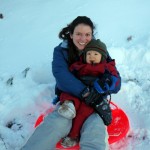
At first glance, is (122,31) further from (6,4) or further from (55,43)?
(6,4)

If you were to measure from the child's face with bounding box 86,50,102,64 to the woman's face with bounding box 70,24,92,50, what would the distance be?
0.50ft

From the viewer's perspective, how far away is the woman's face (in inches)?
121

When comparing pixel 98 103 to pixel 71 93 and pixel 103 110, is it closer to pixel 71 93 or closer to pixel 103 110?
pixel 103 110

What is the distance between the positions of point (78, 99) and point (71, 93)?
110 mm

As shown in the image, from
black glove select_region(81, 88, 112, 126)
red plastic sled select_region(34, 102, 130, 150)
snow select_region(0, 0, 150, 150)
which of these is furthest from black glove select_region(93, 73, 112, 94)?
snow select_region(0, 0, 150, 150)

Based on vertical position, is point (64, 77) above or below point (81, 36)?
below

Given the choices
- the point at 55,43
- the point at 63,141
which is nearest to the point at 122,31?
the point at 55,43

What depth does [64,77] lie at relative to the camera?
9.68 ft

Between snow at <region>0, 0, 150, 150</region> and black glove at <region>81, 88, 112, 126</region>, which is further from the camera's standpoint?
snow at <region>0, 0, 150, 150</region>

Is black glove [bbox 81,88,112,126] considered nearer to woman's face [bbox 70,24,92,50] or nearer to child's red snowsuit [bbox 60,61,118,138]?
child's red snowsuit [bbox 60,61,118,138]

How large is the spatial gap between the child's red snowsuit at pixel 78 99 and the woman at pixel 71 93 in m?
0.04

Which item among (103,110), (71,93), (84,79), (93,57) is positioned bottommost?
(103,110)

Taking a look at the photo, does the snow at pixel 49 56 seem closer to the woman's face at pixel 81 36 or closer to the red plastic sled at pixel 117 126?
the red plastic sled at pixel 117 126

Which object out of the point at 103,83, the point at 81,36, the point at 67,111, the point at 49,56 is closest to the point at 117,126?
the point at 103,83
